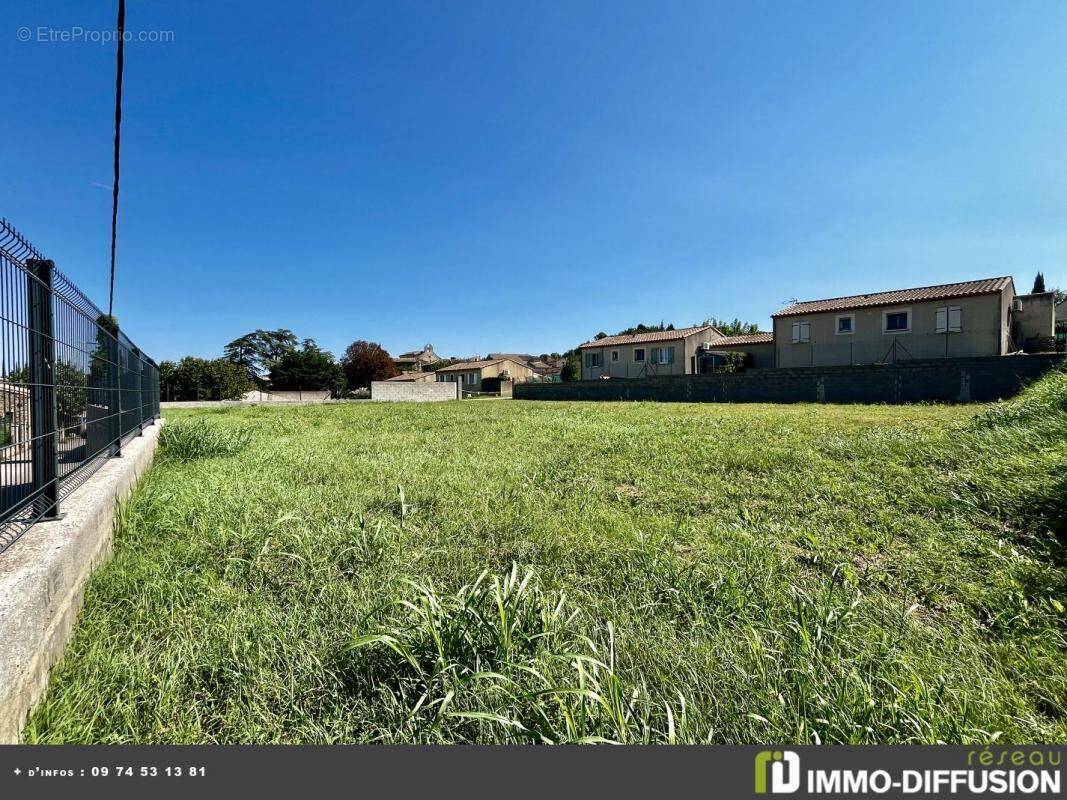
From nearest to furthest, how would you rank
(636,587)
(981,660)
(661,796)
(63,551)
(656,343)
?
(661,796) < (981,660) < (63,551) < (636,587) < (656,343)

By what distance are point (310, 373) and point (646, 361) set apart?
42464 mm

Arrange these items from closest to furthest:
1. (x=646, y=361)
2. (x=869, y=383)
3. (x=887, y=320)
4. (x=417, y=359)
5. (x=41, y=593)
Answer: (x=41, y=593) < (x=869, y=383) < (x=887, y=320) < (x=646, y=361) < (x=417, y=359)

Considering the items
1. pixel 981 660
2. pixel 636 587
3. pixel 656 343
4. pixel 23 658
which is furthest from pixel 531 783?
pixel 656 343

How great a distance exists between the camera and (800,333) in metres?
22.8

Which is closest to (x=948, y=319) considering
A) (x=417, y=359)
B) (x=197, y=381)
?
(x=197, y=381)

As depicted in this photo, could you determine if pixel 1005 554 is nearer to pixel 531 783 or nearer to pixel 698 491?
pixel 698 491

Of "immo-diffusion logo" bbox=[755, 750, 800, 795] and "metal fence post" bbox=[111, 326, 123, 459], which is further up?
"metal fence post" bbox=[111, 326, 123, 459]

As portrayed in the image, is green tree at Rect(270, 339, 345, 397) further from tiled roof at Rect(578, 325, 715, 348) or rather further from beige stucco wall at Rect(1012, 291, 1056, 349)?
beige stucco wall at Rect(1012, 291, 1056, 349)

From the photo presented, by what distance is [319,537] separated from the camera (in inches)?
117

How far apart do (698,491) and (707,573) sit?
1.83 m

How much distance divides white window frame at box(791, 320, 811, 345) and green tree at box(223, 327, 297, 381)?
65.3m

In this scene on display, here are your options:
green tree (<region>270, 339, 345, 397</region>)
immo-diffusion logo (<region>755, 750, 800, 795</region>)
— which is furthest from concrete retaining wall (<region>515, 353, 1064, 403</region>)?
green tree (<region>270, 339, 345, 397</region>)

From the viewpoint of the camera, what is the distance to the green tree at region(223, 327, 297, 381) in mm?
64625

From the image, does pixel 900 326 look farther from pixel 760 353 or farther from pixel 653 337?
pixel 653 337
